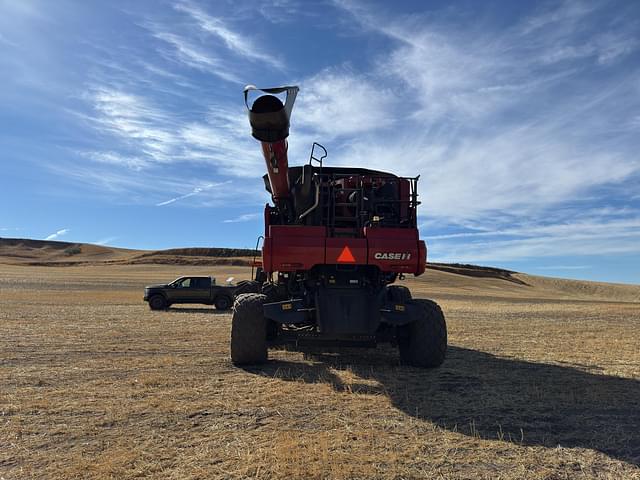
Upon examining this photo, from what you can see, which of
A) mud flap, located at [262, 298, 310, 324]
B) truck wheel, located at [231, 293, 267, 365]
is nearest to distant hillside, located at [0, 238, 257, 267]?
truck wheel, located at [231, 293, 267, 365]

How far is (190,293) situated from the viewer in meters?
23.3

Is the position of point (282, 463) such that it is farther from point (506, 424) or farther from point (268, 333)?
point (268, 333)

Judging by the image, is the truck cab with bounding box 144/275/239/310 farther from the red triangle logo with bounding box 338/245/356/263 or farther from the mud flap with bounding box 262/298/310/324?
the red triangle logo with bounding box 338/245/356/263

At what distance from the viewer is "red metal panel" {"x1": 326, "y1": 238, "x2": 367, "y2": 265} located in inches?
307

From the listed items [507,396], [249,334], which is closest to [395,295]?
[249,334]

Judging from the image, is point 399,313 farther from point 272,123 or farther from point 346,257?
point 272,123

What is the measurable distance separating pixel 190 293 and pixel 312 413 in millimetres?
18496

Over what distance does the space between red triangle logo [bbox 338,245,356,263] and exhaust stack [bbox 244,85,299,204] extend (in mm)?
1631

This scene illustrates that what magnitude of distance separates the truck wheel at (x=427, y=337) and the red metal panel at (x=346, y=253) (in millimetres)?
1262

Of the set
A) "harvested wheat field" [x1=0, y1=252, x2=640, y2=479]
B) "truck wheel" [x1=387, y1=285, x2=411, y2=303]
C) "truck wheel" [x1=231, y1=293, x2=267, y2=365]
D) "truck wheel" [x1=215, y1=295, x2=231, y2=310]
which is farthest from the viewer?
"truck wheel" [x1=215, y1=295, x2=231, y2=310]

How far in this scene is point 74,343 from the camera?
10672mm

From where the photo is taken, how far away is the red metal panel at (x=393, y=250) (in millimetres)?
7844

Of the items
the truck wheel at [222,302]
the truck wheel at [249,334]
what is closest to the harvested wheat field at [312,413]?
the truck wheel at [249,334]

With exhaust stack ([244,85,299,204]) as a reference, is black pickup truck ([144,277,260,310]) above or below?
below
